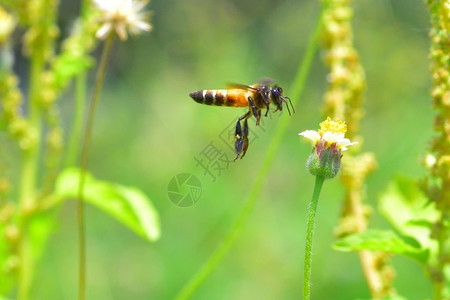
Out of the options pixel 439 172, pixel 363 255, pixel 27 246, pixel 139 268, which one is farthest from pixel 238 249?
pixel 439 172

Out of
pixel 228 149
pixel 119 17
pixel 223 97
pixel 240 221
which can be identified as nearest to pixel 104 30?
pixel 119 17

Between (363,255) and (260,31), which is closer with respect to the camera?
(363,255)

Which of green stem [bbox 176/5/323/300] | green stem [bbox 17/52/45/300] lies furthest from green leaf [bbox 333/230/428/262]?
green stem [bbox 17/52/45/300]

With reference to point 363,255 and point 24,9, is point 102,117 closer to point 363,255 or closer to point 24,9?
point 24,9

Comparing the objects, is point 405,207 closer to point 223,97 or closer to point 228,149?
point 223,97

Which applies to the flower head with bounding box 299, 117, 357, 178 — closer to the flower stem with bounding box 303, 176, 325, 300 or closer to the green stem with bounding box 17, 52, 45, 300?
the flower stem with bounding box 303, 176, 325, 300
